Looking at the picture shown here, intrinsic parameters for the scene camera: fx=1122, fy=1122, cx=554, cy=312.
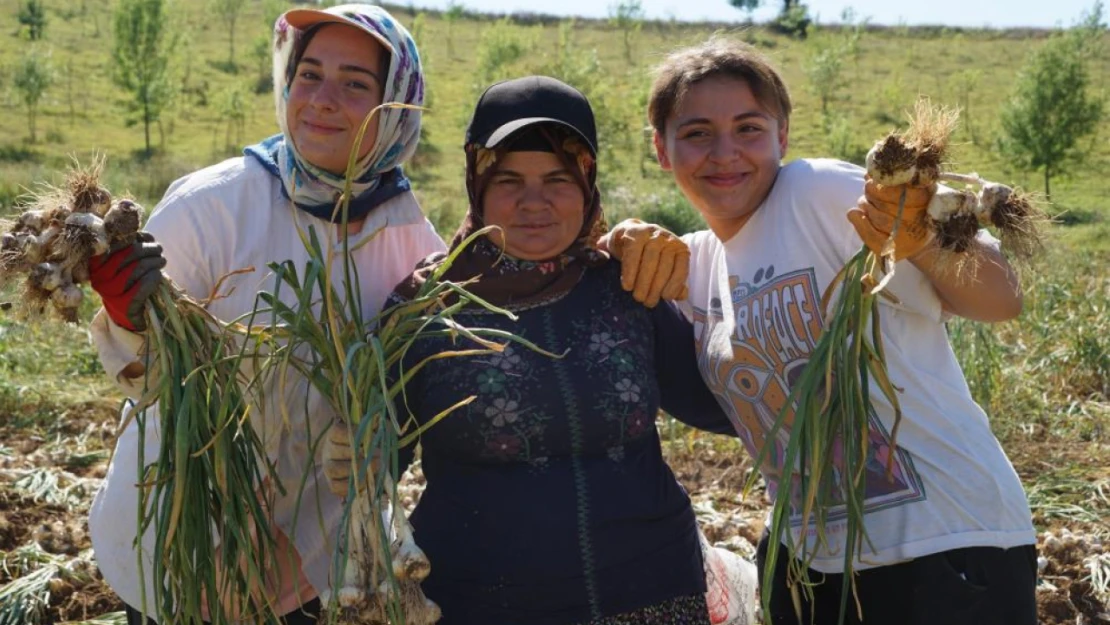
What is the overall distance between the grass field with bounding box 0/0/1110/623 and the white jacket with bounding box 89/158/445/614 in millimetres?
252

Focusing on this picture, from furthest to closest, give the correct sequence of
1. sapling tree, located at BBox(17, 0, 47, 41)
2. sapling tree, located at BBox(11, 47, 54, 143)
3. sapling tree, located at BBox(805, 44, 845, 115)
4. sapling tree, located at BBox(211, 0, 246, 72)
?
sapling tree, located at BBox(211, 0, 246, 72)
sapling tree, located at BBox(17, 0, 47, 41)
sapling tree, located at BBox(805, 44, 845, 115)
sapling tree, located at BBox(11, 47, 54, 143)

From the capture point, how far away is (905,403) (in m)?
1.82

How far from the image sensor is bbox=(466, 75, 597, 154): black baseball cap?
72.9 inches

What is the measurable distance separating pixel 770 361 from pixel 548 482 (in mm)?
426

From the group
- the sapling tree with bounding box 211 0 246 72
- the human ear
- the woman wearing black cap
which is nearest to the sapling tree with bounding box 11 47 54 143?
the sapling tree with bounding box 211 0 246 72

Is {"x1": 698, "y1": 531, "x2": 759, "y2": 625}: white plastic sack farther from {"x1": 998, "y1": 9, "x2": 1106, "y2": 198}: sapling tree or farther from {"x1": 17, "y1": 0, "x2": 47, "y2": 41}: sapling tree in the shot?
{"x1": 17, "y1": 0, "x2": 47, "y2": 41}: sapling tree

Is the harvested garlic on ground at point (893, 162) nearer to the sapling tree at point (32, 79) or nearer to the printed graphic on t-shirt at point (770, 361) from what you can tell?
the printed graphic on t-shirt at point (770, 361)

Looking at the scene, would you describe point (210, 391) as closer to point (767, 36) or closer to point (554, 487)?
point (554, 487)

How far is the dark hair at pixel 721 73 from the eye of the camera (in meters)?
1.96

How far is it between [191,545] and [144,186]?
13269mm

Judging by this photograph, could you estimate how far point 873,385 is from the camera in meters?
1.83

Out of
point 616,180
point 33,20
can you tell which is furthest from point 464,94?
point 33,20

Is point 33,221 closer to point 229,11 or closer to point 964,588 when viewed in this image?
point 964,588

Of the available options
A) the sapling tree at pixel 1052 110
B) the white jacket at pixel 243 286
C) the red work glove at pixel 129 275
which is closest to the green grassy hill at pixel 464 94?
the sapling tree at pixel 1052 110
